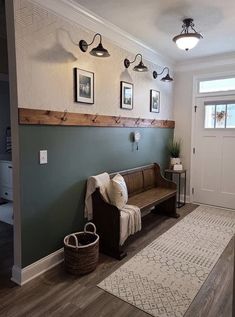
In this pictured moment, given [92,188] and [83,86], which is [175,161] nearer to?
[92,188]

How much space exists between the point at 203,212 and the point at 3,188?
11.8 ft

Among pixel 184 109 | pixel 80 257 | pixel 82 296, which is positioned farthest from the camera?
pixel 184 109

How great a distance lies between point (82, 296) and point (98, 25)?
2.78m

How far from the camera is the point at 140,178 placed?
12.1 ft

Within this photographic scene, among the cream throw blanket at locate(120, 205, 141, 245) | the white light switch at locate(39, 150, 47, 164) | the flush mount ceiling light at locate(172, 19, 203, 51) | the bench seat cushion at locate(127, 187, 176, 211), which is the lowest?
the cream throw blanket at locate(120, 205, 141, 245)

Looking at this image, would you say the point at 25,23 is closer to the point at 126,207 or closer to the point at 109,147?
the point at 109,147

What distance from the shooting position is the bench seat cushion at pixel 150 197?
311 centimetres

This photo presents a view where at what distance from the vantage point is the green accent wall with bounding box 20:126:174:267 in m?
2.23

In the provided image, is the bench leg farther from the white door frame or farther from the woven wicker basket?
the woven wicker basket

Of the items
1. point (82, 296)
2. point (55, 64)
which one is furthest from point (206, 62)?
point (82, 296)

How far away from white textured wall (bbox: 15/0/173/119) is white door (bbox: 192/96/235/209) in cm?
184

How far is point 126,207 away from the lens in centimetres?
288

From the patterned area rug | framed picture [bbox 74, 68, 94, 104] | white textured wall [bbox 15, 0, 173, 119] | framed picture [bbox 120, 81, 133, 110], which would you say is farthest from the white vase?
framed picture [bbox 74, 68, 94, 104]

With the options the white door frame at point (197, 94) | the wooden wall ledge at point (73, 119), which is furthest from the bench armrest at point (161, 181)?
the white door frame at point (197, 94)
